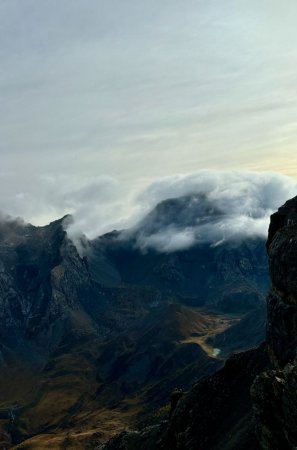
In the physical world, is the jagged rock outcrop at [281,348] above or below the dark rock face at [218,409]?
above

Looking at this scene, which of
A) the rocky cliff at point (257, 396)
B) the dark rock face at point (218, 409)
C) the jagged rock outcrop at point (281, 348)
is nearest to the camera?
the jagged rock outcrop at point (281, 348)

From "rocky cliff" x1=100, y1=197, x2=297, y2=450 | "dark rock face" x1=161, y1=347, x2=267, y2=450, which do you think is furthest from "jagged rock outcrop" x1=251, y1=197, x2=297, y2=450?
"dark rock face" x1=161, y1=347, x2=267, y2=450

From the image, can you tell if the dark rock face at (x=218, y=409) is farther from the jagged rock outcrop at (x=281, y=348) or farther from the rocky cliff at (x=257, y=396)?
the jagged rock outcrop at (x=281, y=348)

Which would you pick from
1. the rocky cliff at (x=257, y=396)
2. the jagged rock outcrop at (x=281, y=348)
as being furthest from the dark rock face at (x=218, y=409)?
the jagged rock outcrop at (x=281, y=348)

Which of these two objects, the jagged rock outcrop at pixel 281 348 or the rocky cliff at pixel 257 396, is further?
the rocky cliff at pixel 257 396

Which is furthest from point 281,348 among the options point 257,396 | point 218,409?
point 257,396

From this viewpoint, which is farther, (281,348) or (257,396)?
(281,348)

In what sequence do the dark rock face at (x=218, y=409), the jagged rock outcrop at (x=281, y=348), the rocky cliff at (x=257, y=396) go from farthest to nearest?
the dark rock face at (x=218, y=409)
the rocky cliff at (x=257, y=396)
the jagged rock outcrop at (x=281, y=348)

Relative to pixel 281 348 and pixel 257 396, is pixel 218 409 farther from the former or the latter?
pixel 257 396

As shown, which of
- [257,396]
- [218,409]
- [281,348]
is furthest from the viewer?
[218,409]

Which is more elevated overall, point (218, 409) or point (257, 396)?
point (257, 396)

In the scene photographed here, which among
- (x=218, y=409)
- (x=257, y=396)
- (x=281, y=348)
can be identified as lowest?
(x=218, y=409)

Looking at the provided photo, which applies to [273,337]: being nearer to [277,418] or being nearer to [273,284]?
[273,284]

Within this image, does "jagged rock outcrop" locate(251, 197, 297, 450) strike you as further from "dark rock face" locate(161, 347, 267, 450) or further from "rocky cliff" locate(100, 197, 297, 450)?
"dark rock face" locate(161, 347, 267, 450)
